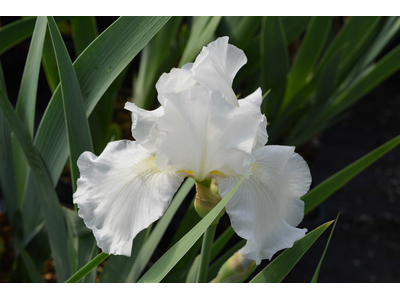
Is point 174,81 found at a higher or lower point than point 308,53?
higher

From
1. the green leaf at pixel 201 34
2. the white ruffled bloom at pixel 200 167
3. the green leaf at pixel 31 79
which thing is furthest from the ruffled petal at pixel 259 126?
the green leaf at pixel 201 34

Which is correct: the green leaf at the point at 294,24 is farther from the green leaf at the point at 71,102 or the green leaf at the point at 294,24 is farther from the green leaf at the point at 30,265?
the green leaf at the point at 30,265

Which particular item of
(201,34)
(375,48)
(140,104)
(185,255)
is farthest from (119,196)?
(375,48)

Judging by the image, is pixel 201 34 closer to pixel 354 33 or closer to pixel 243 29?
pixel 243 29

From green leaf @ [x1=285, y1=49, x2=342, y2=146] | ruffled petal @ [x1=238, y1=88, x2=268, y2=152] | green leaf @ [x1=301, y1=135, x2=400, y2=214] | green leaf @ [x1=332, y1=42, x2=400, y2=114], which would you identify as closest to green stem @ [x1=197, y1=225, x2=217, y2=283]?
ruffled petal @ [x1=238, y1=88, x2=268, y2=152]

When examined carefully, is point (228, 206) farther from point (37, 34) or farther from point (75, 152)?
point (37, 34)

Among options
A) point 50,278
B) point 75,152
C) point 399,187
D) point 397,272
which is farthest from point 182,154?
point 399,187
